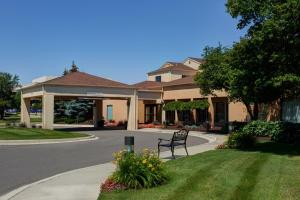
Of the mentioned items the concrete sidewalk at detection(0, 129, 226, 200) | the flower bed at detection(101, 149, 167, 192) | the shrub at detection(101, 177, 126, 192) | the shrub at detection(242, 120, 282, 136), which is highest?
the shrub at detection(242, 120, 282, 136)

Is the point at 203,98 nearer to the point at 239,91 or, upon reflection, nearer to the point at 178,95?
the point at 178,95

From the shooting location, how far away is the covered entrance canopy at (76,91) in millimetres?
38656

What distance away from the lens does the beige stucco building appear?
38.8 metres

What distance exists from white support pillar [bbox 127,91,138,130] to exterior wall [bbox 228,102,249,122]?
917 cm

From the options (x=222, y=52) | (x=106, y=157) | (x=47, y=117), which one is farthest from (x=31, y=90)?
(x=106, y=157)

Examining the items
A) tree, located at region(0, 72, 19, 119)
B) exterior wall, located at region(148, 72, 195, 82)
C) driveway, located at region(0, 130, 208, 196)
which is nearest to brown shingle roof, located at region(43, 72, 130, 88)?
exterior wall, located at region(148, 72, 195, 82)

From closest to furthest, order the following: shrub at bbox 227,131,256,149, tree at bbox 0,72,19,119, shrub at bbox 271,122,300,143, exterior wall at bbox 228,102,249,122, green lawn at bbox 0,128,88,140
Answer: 1. shrub at bbox 227,131,256,149
2. shrub at bbox 271,122,300,143
3. green lawn at bbox 0,128,88,140
4. exterior wall at bbox 228,102,249,122
5. tree at bbox 0,72,19,119

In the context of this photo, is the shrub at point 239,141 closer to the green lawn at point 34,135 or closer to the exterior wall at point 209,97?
the green lawn at point 34,135

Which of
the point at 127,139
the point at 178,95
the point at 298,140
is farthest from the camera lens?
the point at 178,95

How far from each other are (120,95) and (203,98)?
7593mm

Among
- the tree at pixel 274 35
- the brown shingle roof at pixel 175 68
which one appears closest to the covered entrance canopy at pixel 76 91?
the brown shingle roof at pixel 175 68

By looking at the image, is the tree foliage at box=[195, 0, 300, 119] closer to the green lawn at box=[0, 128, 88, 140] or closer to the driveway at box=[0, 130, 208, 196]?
the driveway at box=[0, 130, 208, 196]

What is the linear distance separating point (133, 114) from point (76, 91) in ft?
20.5

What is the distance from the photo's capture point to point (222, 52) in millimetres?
33969
